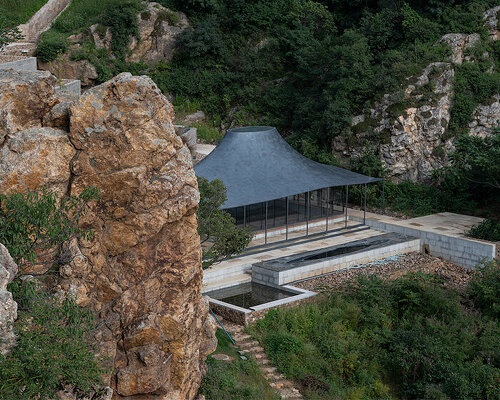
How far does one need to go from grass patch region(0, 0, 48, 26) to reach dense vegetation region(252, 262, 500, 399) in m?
24.8

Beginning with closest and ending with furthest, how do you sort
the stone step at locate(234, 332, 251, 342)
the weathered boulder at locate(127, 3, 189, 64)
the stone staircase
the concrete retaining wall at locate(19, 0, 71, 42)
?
the stone staircase
the stone step at locate(234, 332, 251, 342)
the concrete retaining wall at locate(19, 0, 71, 42)
the weathered boulder at locate(127, 3, 189, 64)

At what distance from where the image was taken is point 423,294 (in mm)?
18594

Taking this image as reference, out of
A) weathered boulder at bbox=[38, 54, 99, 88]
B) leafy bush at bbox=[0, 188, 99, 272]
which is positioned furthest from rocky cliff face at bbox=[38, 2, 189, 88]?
leafy bush at bbox=[0, 188, 99, 272]

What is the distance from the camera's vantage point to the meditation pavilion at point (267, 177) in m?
22.3

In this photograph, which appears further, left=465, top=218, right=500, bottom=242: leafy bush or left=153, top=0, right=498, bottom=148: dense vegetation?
left=153, top=0, right=498, bottom=148: dense vegetation

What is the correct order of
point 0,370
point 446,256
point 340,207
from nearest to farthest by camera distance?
point 0,370 < point 446,256 < point 340,207

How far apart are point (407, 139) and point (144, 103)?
20.0 meters

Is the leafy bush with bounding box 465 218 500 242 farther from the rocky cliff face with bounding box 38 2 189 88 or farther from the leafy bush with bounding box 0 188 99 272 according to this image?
the rocky cliff face with bounding box 38 2 189 88

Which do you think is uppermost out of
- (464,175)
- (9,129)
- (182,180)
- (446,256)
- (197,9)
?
(197,9)

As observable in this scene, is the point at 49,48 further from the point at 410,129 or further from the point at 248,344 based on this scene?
the point at 248,344

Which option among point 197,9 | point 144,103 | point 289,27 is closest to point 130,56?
point 197,9

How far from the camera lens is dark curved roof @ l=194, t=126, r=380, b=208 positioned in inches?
874

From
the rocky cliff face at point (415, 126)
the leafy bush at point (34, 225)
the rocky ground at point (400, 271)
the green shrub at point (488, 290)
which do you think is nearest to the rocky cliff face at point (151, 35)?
the rocky cliff face at point (415, 126)

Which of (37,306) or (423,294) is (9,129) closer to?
(37,306)
